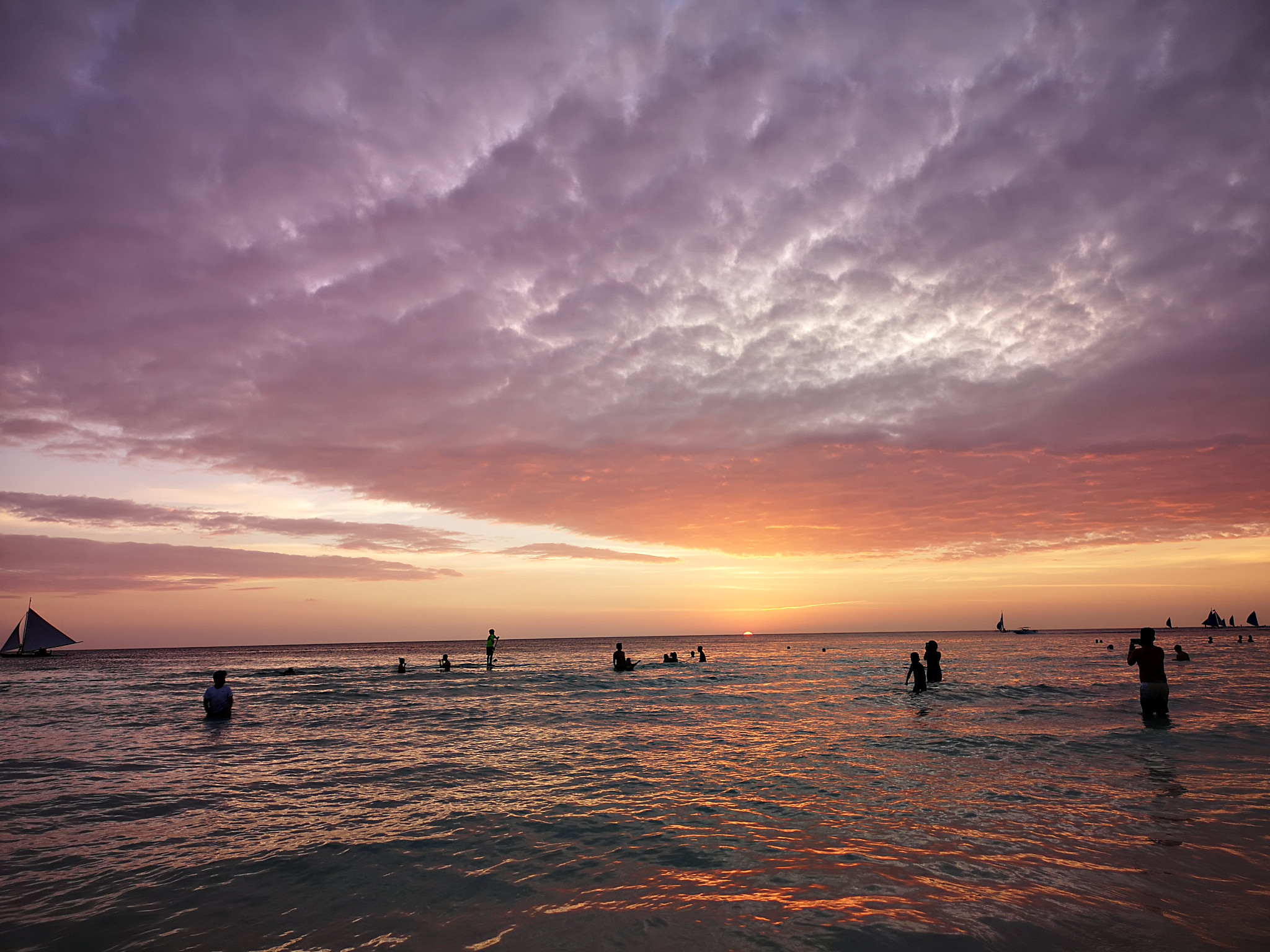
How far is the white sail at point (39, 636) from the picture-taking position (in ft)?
333

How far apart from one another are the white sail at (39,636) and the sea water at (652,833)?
10955cm

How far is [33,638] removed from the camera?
101 metres

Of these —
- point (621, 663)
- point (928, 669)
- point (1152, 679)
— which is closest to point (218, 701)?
point (621, 663)

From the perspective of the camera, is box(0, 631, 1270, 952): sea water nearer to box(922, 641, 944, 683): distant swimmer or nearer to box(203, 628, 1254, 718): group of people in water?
box(203, 628, 1254, 718): group of people in water

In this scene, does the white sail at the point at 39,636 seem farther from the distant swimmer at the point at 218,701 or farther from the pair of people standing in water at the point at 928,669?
→ the pair of people standing in water at the point at 928,669

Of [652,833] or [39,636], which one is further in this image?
[39,636]

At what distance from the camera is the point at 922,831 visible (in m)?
9.54

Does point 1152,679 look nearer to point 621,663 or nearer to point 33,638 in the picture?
point 621,663

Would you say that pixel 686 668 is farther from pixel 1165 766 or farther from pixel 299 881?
pixel 299 881

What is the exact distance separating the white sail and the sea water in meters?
110

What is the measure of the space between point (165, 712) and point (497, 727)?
17467 mm

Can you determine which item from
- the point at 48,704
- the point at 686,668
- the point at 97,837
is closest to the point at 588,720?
the point at 97,837

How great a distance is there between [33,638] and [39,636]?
30.5 inches

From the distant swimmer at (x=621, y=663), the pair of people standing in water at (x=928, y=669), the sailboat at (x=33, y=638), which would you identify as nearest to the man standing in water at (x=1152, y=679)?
the pair of people standing in water at (x=928, y=669)
